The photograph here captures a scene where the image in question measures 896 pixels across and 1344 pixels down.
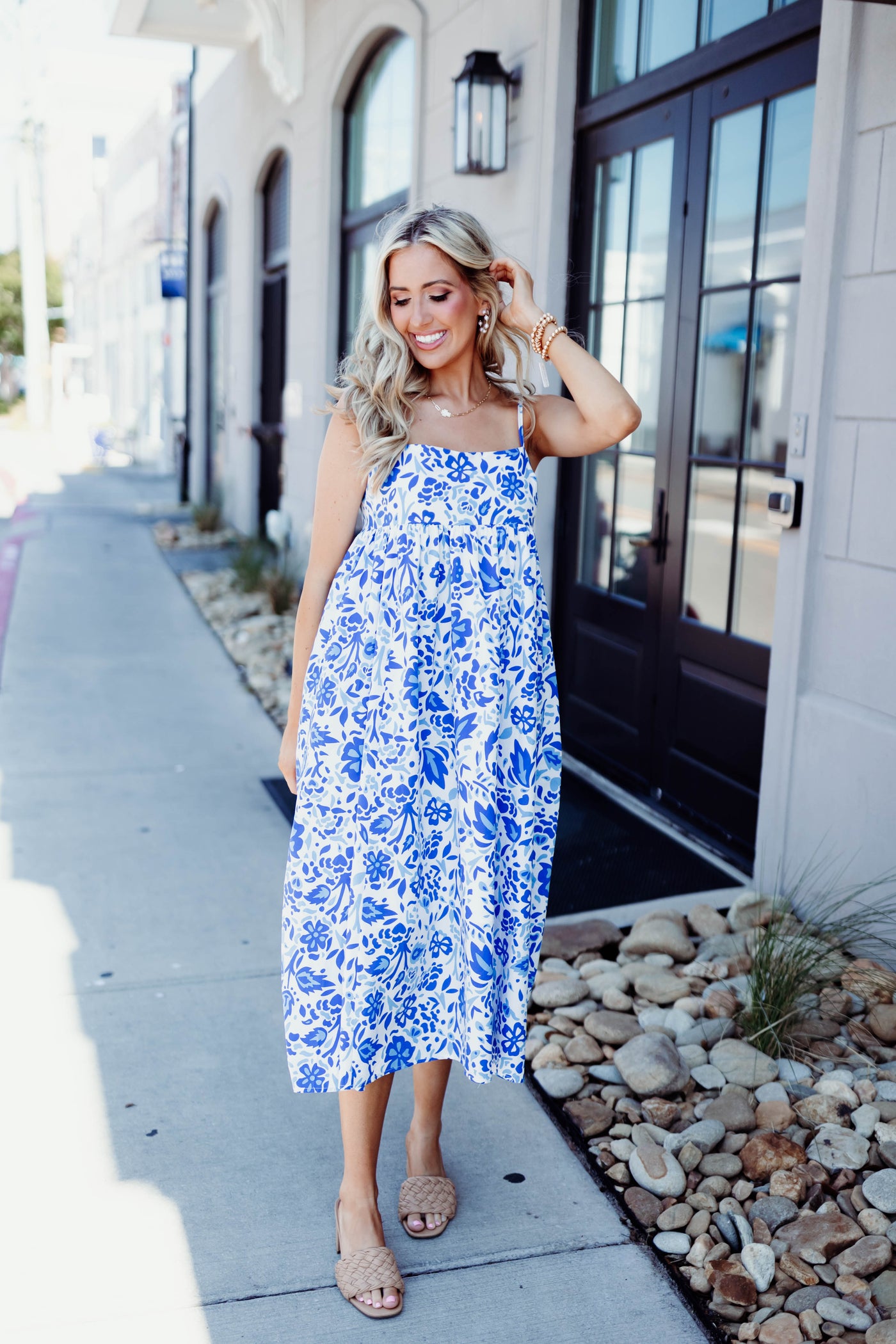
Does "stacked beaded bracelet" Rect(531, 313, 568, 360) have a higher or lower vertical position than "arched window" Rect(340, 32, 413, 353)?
lower

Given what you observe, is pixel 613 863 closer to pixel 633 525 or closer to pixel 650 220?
pixel 633 525

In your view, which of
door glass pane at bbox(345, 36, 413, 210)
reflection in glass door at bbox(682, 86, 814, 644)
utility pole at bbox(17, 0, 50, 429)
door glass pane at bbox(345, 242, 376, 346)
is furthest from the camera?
utility pole at bbox(17, 0, 50, 429)

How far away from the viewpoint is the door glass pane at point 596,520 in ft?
15.8

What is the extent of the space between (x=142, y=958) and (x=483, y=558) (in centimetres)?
180

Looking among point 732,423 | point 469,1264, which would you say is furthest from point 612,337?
point 469,1264

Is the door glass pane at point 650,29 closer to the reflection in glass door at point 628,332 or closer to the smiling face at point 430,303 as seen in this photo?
the reflection in glass door at point 628,332

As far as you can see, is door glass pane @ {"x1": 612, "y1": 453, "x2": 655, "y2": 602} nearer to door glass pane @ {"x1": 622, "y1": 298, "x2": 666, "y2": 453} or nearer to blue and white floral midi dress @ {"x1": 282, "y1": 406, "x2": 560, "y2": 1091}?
door glass pane @ {"x1": 622, "y1": 298, "x2": 666, "y2": 453}

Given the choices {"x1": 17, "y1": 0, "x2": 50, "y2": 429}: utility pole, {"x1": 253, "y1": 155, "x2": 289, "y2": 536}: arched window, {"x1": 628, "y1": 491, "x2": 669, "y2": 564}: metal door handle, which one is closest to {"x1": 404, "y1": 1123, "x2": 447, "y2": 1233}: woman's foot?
{"x1": 628, "y1": 491, "x2": 669, "y2": 564}: metal door handle

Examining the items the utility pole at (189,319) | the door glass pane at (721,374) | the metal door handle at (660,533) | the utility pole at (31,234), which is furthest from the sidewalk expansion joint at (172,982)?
the utility pole at (31,234)

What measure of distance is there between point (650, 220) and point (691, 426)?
82 cm

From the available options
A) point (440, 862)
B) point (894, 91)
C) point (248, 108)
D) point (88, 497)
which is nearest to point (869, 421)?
point (894, 91)

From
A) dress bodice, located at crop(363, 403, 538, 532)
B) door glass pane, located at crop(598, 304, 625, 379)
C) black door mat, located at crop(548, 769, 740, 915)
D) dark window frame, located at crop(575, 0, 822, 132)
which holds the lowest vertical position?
black door mat, located at crop(548, 769, 740, 915)

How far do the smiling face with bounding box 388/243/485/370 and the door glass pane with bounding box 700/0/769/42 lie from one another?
87.4 inches

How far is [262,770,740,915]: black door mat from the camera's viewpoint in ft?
12.1
